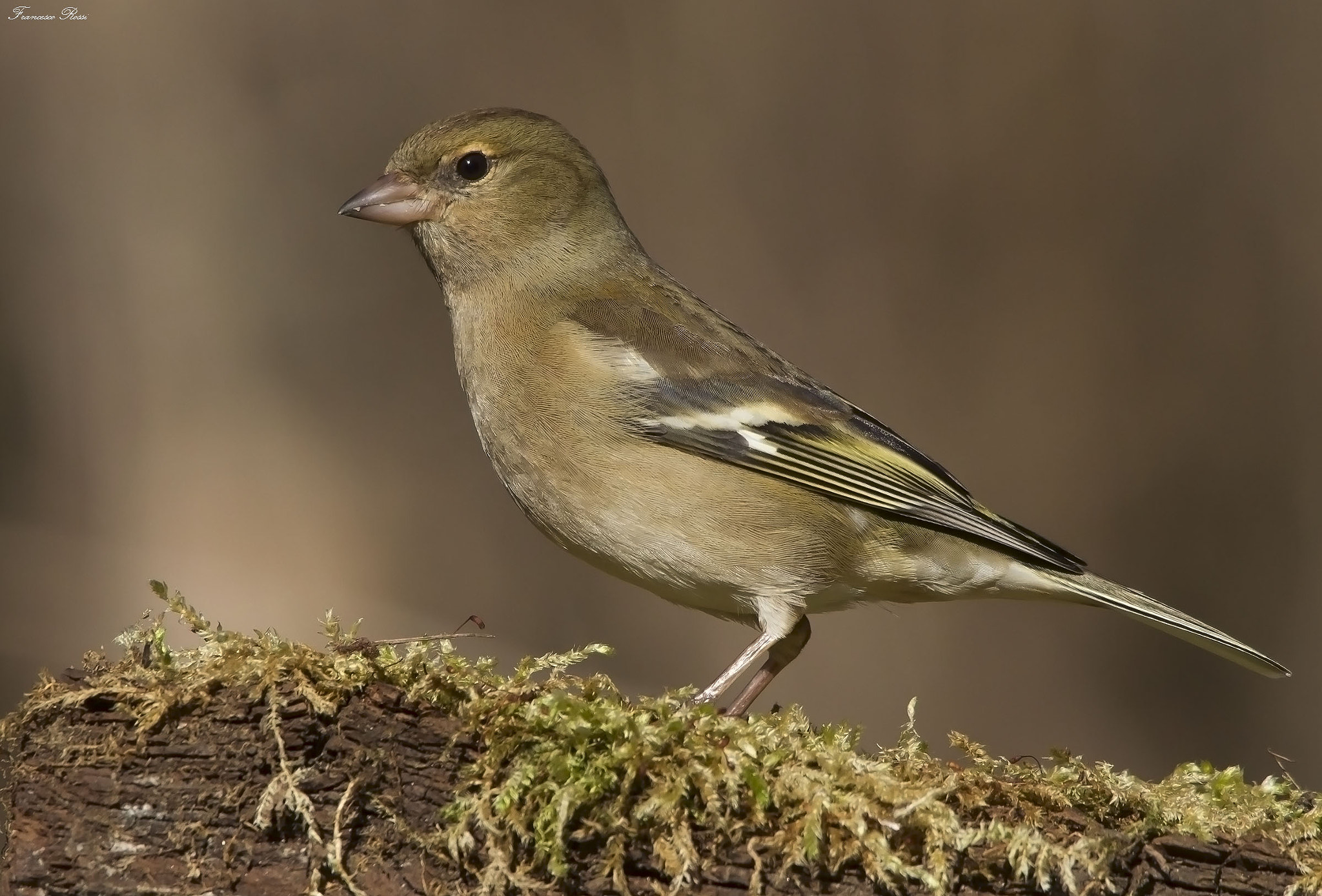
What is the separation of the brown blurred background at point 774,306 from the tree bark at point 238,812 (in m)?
5.53

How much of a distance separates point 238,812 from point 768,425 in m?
2.72

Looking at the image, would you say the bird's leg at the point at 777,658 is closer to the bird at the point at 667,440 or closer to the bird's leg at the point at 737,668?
the bird at the point at 667,440

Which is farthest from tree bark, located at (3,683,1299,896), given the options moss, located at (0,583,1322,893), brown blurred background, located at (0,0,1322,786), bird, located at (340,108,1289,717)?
brown blurred background, located at (0,0,1322,786)

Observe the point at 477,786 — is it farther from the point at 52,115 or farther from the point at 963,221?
the point at 52,115

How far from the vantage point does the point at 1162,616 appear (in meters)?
4.85

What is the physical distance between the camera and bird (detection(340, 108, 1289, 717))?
458 cm

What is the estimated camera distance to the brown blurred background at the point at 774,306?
898cm

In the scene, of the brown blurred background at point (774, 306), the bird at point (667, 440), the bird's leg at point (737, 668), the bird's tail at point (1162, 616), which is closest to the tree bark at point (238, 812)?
the bird's leg at point (737, 668)

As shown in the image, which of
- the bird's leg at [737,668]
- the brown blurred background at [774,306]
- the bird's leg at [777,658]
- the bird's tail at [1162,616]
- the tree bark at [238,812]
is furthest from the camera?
the brown blurred background at [774,306]

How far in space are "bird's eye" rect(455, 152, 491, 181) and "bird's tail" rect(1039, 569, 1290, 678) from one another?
116 inches

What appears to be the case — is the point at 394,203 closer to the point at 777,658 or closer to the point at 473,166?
the point at 473,166

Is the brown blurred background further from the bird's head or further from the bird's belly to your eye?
the bird's belly

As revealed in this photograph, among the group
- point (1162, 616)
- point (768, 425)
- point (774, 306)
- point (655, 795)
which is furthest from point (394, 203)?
point (774, 306)

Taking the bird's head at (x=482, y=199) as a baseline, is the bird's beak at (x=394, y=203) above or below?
below
